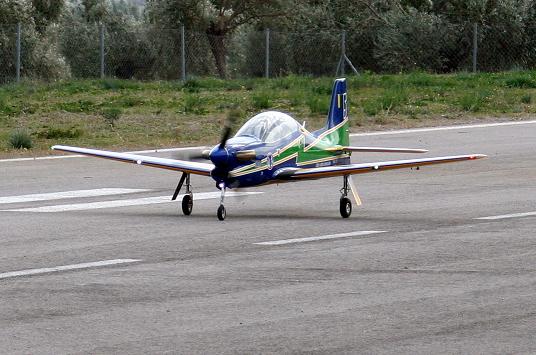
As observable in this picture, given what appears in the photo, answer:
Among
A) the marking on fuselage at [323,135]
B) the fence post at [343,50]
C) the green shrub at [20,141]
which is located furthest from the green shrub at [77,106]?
the marking on fuselage at [323,135]

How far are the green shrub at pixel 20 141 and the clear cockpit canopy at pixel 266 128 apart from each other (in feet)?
39.1

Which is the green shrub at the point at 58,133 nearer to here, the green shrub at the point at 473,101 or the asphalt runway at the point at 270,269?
the asphalt runway at the point at 270,269

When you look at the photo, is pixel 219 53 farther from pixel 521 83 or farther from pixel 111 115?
pixel 111 115

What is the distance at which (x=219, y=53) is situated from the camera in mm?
58219

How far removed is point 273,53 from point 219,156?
36.8 metres

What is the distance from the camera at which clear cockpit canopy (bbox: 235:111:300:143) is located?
1830cm

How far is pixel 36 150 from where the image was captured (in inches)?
1141

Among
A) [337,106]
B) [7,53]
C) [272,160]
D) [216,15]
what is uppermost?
[216,15]

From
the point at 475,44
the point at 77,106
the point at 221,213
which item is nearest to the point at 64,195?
the point at 221,213

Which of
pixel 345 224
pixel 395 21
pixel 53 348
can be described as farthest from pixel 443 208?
pixel 395 21

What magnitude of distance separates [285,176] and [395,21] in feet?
113

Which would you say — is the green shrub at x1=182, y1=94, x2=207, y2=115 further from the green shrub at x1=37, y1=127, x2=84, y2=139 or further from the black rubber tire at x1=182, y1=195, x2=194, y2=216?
the black rubber tire at x1=182, y1=195, x2=194, y2=216

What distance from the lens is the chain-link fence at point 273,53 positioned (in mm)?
50125

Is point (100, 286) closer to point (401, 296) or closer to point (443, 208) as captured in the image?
point (401, 296)
